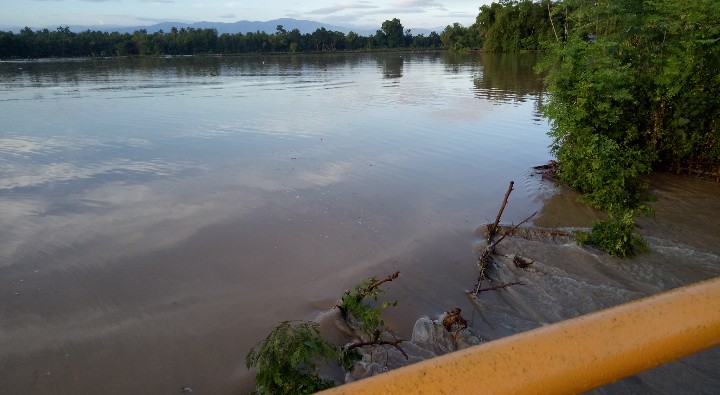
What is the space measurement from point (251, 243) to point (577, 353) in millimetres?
7045

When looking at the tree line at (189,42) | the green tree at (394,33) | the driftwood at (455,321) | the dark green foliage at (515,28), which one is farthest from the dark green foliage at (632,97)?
the green tree at (394,33)

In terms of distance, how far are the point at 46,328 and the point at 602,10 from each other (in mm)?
11145

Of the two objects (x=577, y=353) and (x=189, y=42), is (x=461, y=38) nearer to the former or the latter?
(x=189, y=42)

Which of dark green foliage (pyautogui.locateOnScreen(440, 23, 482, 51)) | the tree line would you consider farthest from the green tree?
dark green foliage (pyautogui.locateOnScreen(440, 23, 482, 51))

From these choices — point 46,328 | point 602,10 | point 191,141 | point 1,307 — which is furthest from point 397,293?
point 191,141

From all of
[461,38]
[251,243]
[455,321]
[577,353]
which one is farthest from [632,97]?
[461,38]

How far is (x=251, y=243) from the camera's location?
7.47 meters

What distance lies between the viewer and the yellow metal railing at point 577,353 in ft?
2.38

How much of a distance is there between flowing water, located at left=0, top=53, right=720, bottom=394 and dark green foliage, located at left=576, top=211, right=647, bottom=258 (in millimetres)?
228

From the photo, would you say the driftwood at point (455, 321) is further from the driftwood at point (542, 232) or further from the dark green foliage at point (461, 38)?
the dark green foliage at point (461, 38)

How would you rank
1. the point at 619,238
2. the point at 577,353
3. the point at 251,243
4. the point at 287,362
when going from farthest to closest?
the point at 251,243, the point at 619,238, the point at 287,362, the point at 577,353

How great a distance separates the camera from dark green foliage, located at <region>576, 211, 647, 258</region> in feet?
22.0

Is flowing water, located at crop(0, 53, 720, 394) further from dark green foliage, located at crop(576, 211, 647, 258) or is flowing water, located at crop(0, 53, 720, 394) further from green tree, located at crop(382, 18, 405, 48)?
green tree, located at crop(382, 18, 405, 48)

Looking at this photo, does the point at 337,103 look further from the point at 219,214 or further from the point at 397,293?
the point at 397,293
